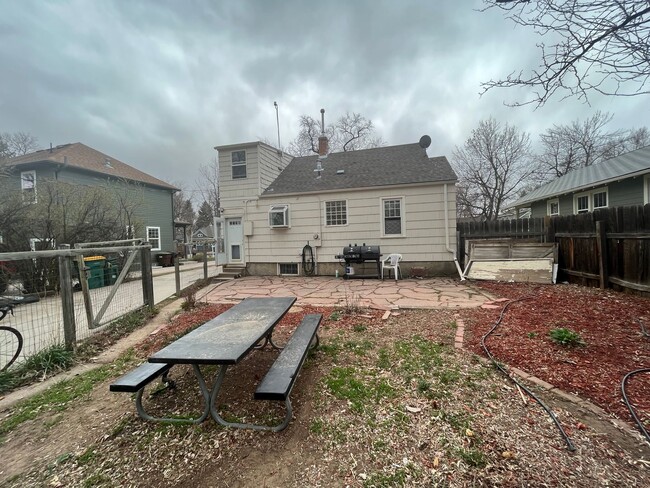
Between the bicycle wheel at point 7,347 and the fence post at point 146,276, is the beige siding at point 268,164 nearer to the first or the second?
the fence post at point 146,276

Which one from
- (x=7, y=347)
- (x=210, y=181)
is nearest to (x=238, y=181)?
(x=7, y=347)

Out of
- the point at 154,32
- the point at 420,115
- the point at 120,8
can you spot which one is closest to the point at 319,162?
the point at 154,32

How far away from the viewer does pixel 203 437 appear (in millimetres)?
2008

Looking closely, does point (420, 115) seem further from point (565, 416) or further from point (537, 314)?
point (565, 416)

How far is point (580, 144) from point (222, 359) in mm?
28307

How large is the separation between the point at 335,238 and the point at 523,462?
8200 millimetres

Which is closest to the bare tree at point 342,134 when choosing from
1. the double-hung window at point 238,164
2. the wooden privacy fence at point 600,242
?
the double-hung window at point 238,164

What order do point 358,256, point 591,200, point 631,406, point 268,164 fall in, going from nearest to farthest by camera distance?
point 631,406 < point 358,256 < point 268,164 < point 591,200

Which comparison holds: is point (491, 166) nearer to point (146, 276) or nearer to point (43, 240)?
point (146, 276)

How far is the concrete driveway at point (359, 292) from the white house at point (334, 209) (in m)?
1.02

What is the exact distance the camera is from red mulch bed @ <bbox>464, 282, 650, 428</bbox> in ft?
7.78

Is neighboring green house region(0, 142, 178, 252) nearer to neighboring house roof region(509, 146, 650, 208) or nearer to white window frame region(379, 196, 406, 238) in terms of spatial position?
white window frame region(379, 196, 406, 238)

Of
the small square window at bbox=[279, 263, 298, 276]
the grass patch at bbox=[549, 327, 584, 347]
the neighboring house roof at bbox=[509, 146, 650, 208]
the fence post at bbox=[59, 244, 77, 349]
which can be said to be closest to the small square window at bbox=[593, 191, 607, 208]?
the neighboring house roof at bbox=[509, 146, 650, 208]

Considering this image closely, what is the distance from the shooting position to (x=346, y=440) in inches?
76.0
